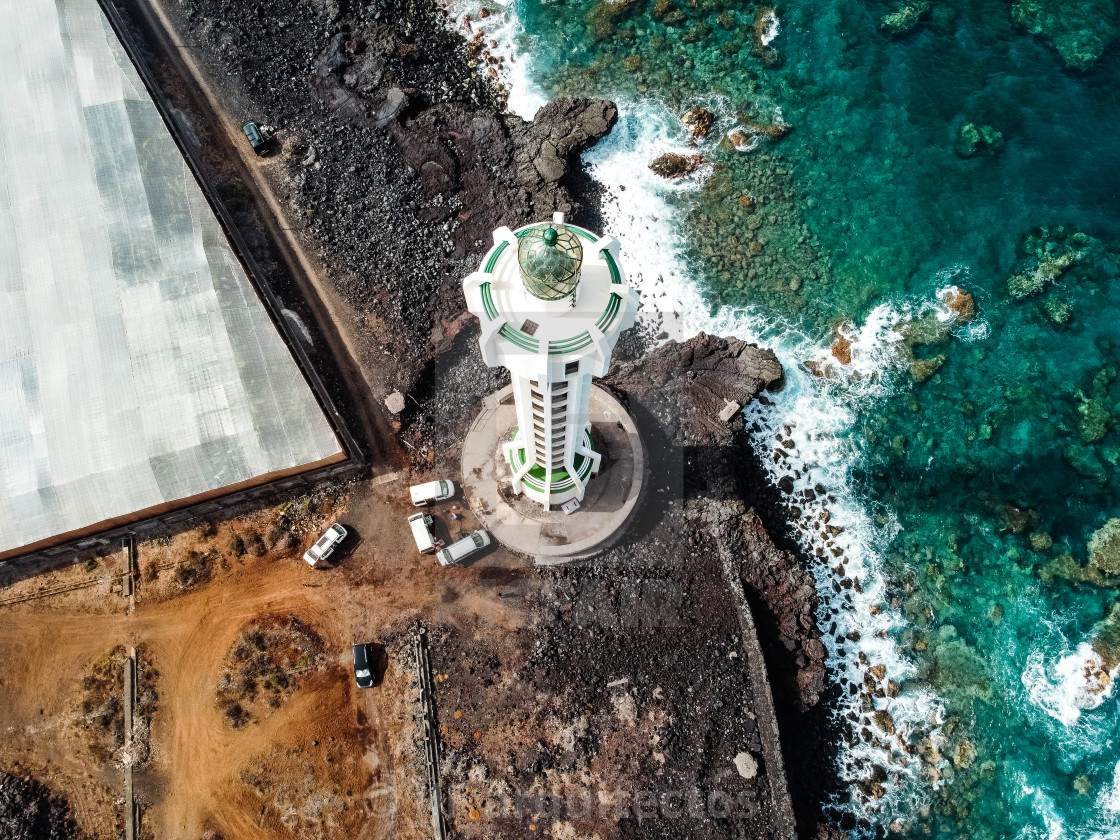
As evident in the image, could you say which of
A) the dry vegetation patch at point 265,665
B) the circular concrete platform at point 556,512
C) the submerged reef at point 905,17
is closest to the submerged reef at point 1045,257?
the submerged reef at point 905,17

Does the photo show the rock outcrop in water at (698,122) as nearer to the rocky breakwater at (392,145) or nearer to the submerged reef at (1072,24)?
the rocky breakwater at (392,145)

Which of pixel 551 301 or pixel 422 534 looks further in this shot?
pixel 422 534

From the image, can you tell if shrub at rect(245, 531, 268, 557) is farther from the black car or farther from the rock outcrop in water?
the rock outcrop in water

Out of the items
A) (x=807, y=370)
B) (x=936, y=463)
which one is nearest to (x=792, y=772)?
(x=936, y=463)

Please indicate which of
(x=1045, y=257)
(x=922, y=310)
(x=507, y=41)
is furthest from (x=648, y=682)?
(x=507, y=41)

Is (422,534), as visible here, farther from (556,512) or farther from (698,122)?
(698,122)

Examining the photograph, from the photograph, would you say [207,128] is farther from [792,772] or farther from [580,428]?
[792,772]
